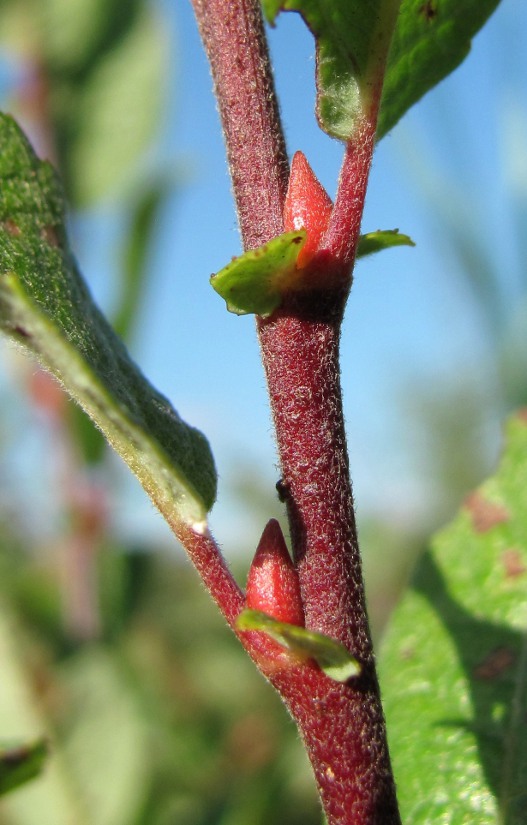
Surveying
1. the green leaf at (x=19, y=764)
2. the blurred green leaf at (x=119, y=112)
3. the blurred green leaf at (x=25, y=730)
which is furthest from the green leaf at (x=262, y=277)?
the blurred green leaf at (x=119, y=112)

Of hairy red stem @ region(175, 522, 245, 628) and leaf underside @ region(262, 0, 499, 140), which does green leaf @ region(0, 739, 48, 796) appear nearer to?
hairy red stem @ region(175, 522, 245, 628)

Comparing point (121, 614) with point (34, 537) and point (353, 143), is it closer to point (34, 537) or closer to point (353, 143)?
point (34, 537)

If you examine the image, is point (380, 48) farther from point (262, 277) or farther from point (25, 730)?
point (25, 730)

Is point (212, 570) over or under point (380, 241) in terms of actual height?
under

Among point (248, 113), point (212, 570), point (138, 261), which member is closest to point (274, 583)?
point (212, 570)

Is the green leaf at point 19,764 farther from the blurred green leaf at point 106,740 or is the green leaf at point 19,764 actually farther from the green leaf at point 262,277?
the blurred green leaf at point 106,740

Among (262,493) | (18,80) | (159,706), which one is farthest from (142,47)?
(262,493)
